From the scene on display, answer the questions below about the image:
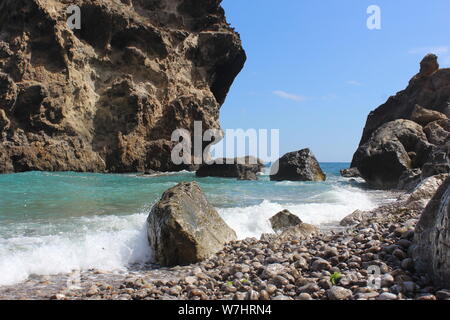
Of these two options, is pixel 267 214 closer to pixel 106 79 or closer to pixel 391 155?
pixel 391 155

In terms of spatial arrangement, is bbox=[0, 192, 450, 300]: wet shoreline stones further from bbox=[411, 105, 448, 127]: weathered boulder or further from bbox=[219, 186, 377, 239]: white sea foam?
bbox=[411, 105, 448, 127]: weathered boulder

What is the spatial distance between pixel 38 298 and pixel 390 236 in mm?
4114

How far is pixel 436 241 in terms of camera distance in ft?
11.9

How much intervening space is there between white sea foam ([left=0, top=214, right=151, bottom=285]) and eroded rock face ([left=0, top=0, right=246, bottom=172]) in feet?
72.7

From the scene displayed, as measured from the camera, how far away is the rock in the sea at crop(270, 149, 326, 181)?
2552cm

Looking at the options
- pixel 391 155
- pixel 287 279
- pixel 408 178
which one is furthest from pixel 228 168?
pixel 287 279

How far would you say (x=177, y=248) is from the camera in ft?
18.7

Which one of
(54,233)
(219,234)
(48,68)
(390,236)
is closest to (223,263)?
(219,234)

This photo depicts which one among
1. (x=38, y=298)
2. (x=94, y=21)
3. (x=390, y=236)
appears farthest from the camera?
(x=94, y=21)

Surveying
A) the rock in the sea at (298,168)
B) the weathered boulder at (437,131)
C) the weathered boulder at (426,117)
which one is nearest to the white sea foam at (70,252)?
the rock in the sea at (298,168)

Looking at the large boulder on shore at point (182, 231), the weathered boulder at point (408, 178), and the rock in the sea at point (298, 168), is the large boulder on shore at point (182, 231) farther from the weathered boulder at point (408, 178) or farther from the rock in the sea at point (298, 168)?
the rock in the sea at point (298, 168)

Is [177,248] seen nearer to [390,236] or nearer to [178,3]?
[390,236]

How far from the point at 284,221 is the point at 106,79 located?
29.3 meters

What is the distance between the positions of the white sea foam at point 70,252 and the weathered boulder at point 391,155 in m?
18.2
